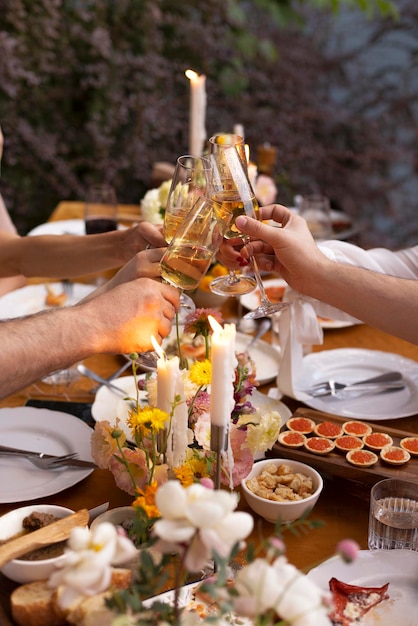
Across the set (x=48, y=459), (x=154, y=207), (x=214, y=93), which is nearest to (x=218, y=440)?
(x=48, y=459)

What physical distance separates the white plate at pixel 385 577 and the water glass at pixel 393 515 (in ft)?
0.11

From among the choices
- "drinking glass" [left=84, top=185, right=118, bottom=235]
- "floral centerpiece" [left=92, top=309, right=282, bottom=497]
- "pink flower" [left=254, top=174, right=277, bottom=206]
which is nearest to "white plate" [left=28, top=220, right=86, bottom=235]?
"drinking glass" [left=84, top=185, right=118, bottom=235]

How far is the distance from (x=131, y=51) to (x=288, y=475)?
13.8ft

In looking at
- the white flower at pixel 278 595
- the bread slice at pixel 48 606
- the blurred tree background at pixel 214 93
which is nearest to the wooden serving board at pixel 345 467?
the bread slice at pixel 48 606

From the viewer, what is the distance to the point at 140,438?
1188 millimetres

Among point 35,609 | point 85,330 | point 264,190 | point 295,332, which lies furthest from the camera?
point 264,190

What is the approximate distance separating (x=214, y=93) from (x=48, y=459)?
13.7ft

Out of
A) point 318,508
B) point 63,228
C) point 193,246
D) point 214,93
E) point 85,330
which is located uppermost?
point 214,93

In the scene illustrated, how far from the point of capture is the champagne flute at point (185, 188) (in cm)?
147

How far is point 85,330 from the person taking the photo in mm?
1374

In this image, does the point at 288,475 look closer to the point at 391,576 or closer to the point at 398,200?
the point at 391,576

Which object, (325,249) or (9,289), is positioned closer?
(325,249)

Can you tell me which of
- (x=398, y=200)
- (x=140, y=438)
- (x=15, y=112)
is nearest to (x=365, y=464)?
(x=140, y=438)

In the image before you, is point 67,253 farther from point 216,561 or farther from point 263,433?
point 216,561
